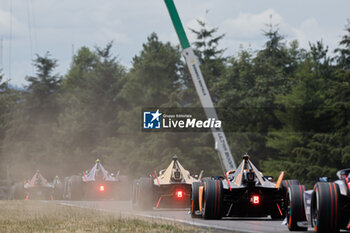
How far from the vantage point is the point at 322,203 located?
1139 cm

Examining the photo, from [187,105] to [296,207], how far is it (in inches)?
2399

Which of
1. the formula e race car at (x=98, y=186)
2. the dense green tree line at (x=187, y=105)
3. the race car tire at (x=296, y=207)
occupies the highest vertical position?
the dense green tree line at (x=187, y=105)

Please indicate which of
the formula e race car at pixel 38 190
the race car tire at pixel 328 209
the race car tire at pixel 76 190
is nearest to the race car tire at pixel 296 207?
the race car tire at pixel 328 209

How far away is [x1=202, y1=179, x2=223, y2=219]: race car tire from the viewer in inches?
680

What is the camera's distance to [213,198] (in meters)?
17.4

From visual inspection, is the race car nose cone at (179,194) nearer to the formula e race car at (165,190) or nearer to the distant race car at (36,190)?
the formula e race car at (165,190)

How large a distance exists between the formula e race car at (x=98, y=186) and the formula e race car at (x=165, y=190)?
11784mm

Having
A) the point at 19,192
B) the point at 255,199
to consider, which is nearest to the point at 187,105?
the point at 19,192

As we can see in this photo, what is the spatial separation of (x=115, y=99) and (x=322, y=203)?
276 feet

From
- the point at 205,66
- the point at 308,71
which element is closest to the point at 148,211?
the point at 308,71

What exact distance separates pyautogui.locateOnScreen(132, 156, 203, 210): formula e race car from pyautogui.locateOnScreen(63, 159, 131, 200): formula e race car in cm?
1178

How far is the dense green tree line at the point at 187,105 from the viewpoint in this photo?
5416 cm

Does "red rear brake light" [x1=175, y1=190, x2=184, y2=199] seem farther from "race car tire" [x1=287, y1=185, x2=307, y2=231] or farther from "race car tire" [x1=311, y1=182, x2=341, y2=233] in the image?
"race car tire" [x1=311, y1=182, x2=341, y2=233]

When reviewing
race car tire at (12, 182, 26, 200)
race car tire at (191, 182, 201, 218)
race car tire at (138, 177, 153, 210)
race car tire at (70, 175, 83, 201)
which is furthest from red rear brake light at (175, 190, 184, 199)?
race car tire at (12, 182, 26, 200)
